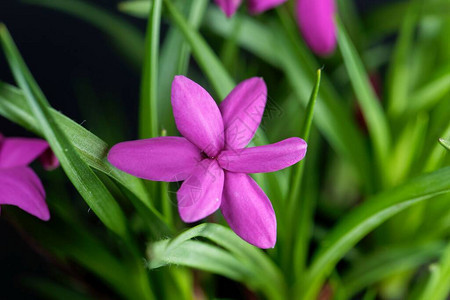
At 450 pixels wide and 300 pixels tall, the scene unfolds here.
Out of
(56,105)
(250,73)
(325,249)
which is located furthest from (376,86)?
(56,105)

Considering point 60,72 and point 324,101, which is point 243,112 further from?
point 60,72

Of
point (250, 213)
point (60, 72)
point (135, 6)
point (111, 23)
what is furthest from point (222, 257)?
point (60, 72)

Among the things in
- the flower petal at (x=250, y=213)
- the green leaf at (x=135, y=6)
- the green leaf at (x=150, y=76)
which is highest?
the green leaf at (x=135, y=6)

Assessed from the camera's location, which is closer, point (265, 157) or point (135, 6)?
point (265, 157)

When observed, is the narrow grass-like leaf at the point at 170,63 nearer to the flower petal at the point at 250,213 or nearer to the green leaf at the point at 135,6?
the green leaf at the point at 135,6

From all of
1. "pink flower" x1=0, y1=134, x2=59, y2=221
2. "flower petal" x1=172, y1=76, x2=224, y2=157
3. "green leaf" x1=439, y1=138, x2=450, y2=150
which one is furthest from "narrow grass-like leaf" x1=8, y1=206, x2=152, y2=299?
"green leaf" x1=439, y1=138, x2=450, y2=150

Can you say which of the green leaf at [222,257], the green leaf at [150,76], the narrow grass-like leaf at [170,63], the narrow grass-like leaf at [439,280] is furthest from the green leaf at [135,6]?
the narrow grass-like leaf at [439,280]

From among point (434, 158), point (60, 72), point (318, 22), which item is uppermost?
point (60, 72)
